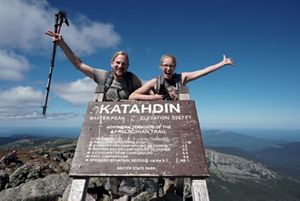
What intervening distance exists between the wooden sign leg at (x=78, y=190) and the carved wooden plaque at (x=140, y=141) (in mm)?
161

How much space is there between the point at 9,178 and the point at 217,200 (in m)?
159

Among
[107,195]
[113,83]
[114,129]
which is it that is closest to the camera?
[114,129]

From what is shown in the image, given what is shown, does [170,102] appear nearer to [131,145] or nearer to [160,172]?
[131,145]

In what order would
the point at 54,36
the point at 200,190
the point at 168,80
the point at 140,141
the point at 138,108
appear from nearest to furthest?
1. the point at 200,190
2. the point at 140,141
3. the point at 138,108
4. the point at 54,36
5. the point at 168,80

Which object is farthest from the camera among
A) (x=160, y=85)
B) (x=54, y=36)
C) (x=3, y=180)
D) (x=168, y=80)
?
(x=3, y=180)

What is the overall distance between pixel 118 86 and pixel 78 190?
12.4ft

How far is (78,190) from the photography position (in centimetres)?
458

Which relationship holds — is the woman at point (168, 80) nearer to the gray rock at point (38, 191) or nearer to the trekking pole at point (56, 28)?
the trekking pole at point (56, 28)

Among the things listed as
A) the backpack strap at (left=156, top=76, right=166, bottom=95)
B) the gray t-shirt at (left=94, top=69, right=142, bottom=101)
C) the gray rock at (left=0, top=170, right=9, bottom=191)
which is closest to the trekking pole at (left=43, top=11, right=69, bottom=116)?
the gray t-shirt at (left=94, top=69, right=142, bottom=101)

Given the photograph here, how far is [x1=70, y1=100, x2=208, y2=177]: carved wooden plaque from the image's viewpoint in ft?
15.6

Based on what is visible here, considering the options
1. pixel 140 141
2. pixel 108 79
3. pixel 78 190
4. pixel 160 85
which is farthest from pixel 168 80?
pixel 78 190

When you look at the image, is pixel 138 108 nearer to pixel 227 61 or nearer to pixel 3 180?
pixel 227 61

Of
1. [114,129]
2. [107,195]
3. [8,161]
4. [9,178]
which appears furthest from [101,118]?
[8,161]

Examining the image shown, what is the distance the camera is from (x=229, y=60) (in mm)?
8188
